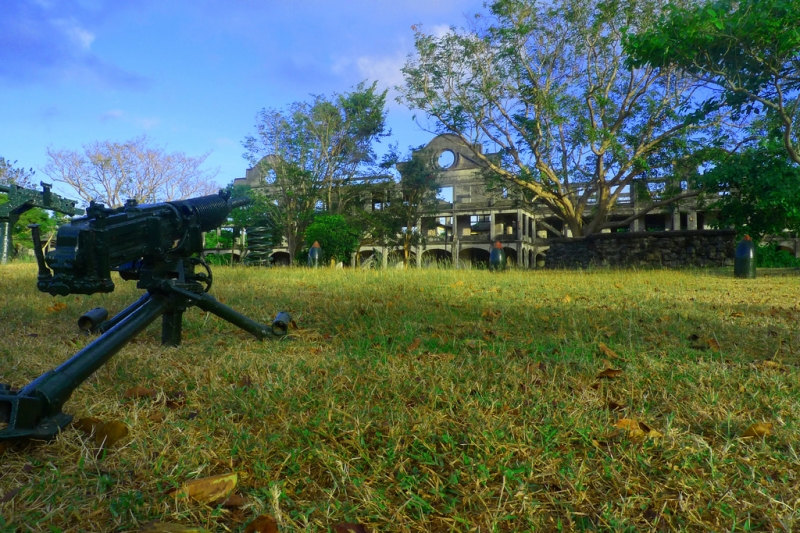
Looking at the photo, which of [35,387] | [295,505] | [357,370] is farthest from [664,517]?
[35,387]

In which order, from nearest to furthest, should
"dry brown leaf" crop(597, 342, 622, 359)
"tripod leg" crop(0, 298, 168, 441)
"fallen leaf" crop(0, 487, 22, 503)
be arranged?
"fallen leaf" crop(0, 487, 22, 503)
"tripod leg" crop(0, 298, 168, 441)
"dry brown leaf" crop(597, 342, 622, 359)

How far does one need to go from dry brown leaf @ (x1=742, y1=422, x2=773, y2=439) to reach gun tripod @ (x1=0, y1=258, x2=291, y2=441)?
2375 millimetres

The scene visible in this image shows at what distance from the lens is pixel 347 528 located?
1268mm

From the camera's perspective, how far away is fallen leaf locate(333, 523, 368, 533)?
1.27 meters

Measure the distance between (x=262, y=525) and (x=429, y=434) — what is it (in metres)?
0.65

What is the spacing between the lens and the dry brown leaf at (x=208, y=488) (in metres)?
1.38

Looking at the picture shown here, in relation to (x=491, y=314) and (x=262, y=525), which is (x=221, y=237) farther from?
(x=262, y=525)

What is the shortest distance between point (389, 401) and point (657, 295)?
16.1ft

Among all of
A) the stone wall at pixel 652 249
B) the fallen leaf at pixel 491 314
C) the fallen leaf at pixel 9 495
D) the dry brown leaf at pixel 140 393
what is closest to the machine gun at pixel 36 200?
the dry brown leaf at pixel 140 393

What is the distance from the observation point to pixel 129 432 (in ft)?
5.80

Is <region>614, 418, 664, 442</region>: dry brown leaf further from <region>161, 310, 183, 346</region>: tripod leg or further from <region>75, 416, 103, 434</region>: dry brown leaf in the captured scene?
<region>161, 310, 183, 346</region>: tripod leg

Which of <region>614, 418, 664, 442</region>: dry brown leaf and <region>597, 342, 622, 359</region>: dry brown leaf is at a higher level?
<region>597, 342, 622, 359</region>: dry brown leaf

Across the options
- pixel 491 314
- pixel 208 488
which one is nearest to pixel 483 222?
pixel 491 314

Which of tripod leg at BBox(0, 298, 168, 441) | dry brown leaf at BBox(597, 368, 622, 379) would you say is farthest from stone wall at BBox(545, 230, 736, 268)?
tripod leg at BBox(0, 298, 168, 441)
